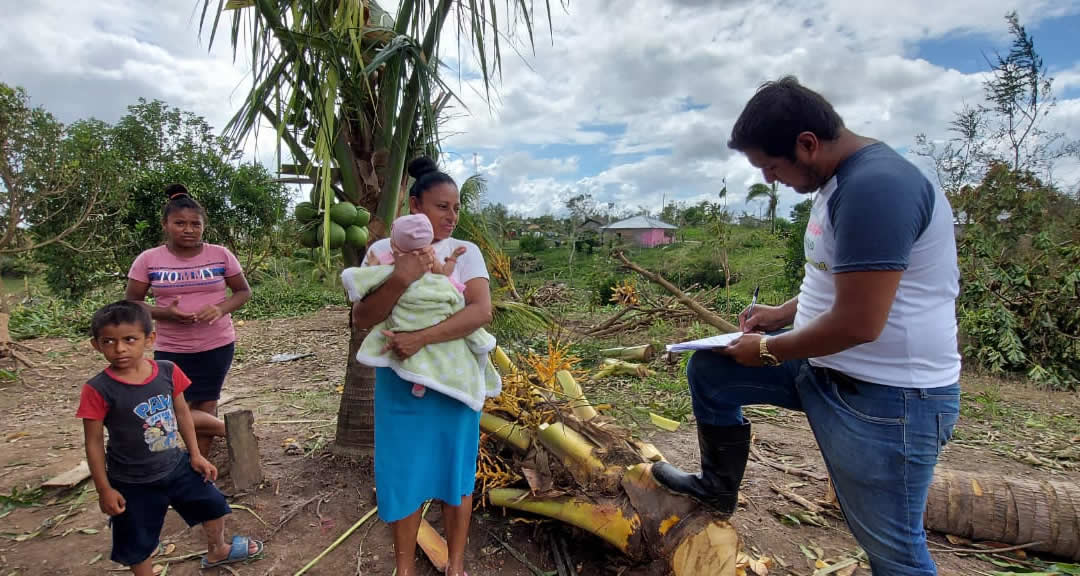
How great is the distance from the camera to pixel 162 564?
2287mm

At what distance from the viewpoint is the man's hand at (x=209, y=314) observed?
8.70 ft

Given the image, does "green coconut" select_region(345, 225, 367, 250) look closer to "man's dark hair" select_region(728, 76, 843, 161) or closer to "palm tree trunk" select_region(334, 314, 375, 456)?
"palm tree trunk" select_region(334, 314, 375, 456)

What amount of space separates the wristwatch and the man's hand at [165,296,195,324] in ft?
8.52

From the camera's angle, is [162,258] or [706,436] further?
[162,258]

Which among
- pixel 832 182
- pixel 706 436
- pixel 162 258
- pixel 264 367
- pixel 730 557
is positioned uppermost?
pixel 832 182

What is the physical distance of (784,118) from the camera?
141cm

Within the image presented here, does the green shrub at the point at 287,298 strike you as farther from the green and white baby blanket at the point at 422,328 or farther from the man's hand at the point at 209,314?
the green and white baby blanket at the point at 422,328

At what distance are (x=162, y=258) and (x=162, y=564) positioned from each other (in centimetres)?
141

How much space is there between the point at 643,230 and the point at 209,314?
3780 centimetres

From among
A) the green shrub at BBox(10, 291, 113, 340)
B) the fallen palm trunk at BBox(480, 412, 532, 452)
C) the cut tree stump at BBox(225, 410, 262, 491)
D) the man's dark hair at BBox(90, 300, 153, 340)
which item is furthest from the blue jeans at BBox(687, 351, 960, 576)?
the green shrub at BBox(10, 291, 113, 340)

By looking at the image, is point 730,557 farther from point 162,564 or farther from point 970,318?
point 970,318

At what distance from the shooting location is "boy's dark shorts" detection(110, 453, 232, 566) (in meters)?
1.96

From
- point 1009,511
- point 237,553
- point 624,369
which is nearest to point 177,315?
point 237,553

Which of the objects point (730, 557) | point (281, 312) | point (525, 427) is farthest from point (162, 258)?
point (281, 312)
